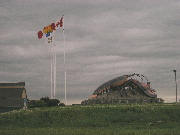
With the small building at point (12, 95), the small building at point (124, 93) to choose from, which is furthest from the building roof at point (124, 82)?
the small building at point (12, 95)

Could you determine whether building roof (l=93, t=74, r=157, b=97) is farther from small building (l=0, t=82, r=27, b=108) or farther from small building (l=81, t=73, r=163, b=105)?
small building (l=0, t=82, r=27, b=108)

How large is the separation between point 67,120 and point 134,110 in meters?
9.92

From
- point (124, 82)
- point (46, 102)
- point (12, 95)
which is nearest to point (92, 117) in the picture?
point (46, 102)

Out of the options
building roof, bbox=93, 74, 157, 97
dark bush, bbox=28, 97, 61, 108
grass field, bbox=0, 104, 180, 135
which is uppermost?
building roof, bbox=93, 74, 157, 97

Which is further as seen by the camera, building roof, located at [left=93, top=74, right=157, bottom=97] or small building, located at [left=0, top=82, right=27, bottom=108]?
small building, located at [left=0, top=82, right=27, bottom=108]

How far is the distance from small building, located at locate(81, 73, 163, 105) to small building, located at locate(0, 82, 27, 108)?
14.9 meters

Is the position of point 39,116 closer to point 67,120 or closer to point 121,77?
point 67,120

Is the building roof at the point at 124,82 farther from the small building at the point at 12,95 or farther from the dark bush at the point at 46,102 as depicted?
the small building at the point at 12,95

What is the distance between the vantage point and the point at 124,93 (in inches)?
2940

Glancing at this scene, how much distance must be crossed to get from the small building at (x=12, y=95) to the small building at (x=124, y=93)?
14851mm

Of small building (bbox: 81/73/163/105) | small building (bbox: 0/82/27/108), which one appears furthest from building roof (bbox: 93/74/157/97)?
small building (bbox: 0/82/27/108)

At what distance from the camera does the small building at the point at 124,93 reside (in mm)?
73688

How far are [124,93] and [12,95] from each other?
24.4m

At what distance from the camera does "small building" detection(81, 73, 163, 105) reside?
73.7 m
